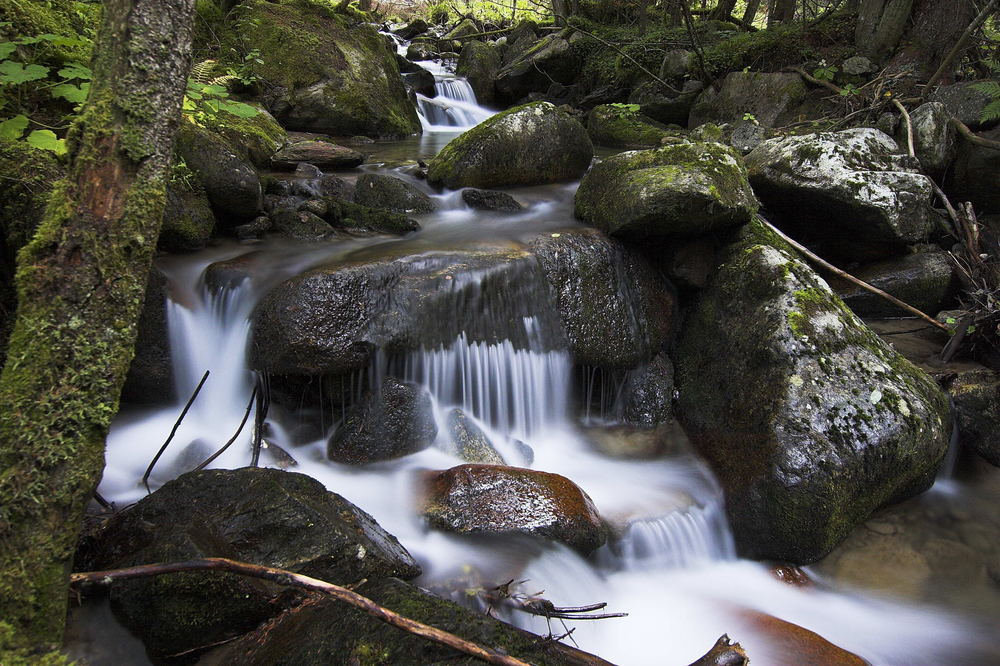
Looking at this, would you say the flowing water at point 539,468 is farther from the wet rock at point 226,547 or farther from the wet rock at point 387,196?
the wet rock at point 387,196

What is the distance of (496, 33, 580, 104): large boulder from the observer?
13688 mm

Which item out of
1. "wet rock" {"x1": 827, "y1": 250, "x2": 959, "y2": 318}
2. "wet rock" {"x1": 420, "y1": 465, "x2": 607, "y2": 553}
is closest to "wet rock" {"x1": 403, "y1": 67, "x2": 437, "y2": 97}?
"wet rock" {"x1": 827, "y1": 250, "x2": 959, "y2": 318}

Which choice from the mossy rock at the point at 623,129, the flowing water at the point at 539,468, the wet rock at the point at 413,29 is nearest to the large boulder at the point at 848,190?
the flowing water at the point at 539,468

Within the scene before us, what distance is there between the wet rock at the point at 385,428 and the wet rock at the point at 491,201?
2900 millimetres

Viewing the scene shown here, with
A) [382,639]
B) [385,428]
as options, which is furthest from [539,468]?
[382,639]

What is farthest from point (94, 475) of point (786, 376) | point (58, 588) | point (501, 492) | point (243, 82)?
point (243, 82)

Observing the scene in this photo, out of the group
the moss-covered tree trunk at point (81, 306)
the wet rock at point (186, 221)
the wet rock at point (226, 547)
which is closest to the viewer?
the moss-covered tree trunk at point (81, 306)

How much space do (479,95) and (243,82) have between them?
740cm

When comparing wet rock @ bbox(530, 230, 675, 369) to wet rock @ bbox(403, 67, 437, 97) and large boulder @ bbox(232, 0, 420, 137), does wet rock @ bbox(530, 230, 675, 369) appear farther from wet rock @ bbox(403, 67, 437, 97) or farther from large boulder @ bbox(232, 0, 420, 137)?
wet rock @ bbox(403, 67, 437, 97)

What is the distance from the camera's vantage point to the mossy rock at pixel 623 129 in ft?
33.5

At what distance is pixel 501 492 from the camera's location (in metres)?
3.39

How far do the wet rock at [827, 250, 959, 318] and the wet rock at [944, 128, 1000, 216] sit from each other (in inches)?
53.7

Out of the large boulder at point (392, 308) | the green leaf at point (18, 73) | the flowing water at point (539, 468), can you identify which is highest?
the green leaf at point (18, 73)

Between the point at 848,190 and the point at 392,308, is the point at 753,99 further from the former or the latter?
the point at 392,308
